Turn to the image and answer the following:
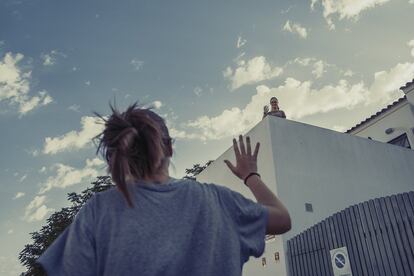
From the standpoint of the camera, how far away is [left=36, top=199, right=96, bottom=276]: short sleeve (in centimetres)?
121

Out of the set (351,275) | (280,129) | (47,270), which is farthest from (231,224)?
(280,129)

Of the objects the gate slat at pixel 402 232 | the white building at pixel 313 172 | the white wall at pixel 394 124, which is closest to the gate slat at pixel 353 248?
the gate slat at pixel 402 232

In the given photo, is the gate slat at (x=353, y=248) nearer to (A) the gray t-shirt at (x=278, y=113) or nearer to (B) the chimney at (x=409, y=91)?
(A) the gray t-shirt at (x=278, y=113)

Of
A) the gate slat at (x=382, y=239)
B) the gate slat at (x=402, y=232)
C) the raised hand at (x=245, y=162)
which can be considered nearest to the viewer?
the raised hand at (x=245, y=162)

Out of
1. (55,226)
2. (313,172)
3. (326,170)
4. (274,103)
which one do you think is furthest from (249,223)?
(55,226)

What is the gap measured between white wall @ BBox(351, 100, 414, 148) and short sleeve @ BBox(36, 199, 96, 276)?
16.2 m

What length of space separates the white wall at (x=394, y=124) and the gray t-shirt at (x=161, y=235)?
624 inches

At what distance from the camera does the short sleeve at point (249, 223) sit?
1.43 metres

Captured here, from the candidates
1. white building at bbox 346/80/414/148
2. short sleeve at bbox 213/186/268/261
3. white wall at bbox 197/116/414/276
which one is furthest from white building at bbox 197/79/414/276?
short sleeve at bbox 213/186/268/261

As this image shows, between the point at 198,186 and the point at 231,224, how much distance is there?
196 millimetres

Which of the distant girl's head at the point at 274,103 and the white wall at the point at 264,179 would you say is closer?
the white wall at the point at 264,179

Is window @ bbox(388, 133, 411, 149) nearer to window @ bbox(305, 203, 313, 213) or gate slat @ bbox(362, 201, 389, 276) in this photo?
window @ bbox(305, 203, 313, 213)

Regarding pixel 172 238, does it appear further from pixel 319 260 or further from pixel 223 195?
pixel 319 260

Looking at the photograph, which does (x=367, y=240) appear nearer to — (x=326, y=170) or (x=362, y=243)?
(x=362, y=243)
